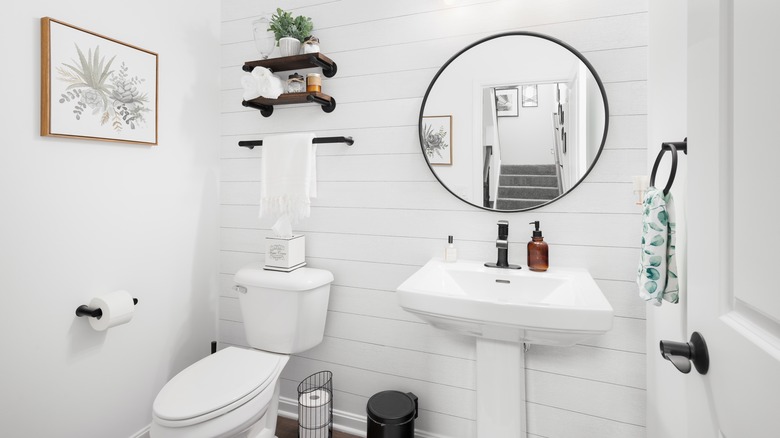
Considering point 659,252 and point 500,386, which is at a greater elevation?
point 659,252

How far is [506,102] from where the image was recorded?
1606 mm

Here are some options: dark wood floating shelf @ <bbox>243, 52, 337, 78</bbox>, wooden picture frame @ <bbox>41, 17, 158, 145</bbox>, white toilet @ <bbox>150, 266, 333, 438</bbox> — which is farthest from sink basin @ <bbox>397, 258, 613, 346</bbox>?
wooden picture frame @ <bbox>41, 17, 158, 145</bbox>

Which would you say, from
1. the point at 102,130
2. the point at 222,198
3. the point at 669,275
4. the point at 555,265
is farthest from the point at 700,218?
the point at 222,198

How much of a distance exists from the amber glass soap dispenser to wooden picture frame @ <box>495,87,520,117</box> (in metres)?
0.47

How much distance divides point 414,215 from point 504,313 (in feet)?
2.41

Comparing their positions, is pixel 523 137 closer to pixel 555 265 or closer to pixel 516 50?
pixel 516 50

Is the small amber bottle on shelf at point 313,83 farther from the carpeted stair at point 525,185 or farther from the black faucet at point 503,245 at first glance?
the black faucet at point 503,245

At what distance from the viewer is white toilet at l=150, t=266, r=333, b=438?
132 cm

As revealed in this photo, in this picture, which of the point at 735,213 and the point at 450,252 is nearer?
the point at 735,213

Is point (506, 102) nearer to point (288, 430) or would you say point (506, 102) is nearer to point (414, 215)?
point (414, 215)

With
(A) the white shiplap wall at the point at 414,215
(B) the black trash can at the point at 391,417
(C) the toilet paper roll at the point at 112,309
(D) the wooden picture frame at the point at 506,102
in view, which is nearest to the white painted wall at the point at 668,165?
(A) the white shiplap wall at the point at 414,215

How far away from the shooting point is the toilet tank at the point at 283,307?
1750mm

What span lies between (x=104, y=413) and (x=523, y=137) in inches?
82.4

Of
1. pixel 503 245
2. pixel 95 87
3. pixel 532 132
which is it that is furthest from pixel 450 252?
pixel 95 87
